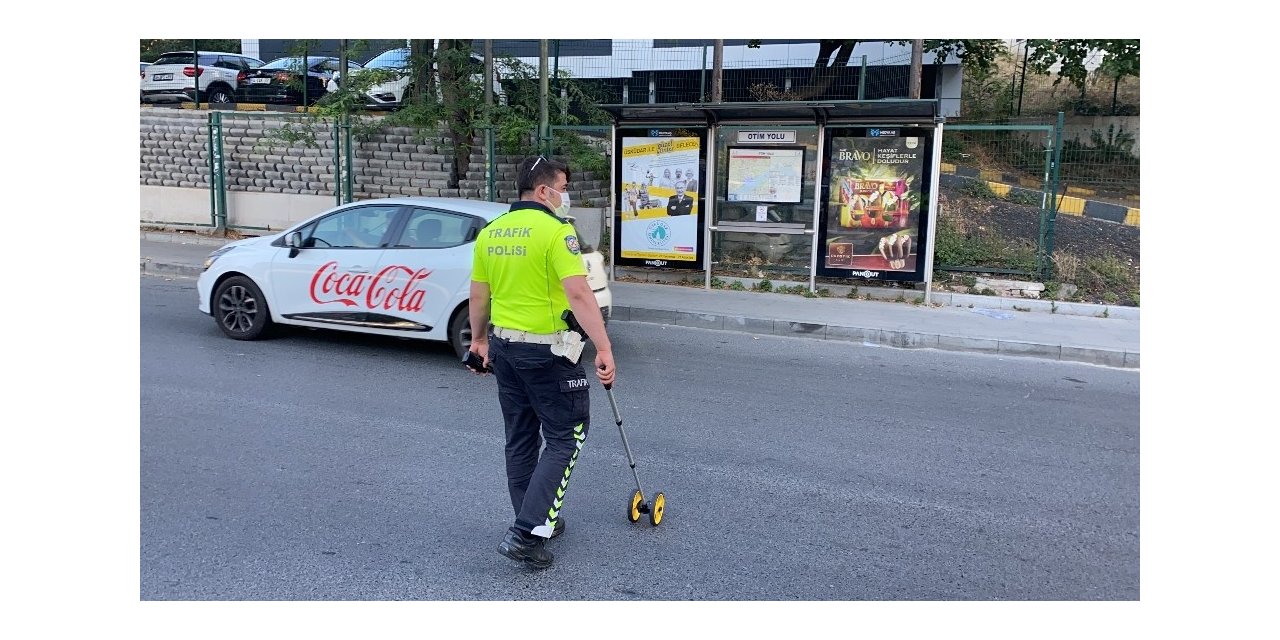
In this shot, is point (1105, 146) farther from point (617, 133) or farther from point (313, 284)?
point (313, 284)

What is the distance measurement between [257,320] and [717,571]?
6.08 metres

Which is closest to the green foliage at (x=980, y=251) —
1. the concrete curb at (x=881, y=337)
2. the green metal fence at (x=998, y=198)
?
the green metal fence at (x=998, y=198)

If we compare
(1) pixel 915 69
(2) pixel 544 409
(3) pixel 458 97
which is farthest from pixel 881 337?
(3) pixel 458 97

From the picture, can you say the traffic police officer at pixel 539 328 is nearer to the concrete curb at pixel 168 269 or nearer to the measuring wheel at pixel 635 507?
the measuring wheel at pixel 635 507

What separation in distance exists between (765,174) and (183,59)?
17067 mm

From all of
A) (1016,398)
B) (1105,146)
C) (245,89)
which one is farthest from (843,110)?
(245,89)

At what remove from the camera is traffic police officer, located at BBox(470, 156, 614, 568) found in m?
4.00

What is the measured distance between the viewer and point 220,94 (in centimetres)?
2286

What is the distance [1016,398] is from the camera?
753 cm

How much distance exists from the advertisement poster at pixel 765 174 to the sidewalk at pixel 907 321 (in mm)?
1308

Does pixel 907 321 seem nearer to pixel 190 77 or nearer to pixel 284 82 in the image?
pixel 284 82

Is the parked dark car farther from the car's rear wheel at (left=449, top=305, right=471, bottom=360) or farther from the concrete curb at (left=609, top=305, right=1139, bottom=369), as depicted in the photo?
the car's rear wheel at (left=449, top=305, right=471, bottom=360)

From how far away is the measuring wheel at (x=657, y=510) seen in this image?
15.5ft

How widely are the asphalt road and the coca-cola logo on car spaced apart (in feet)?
A: 1.66
